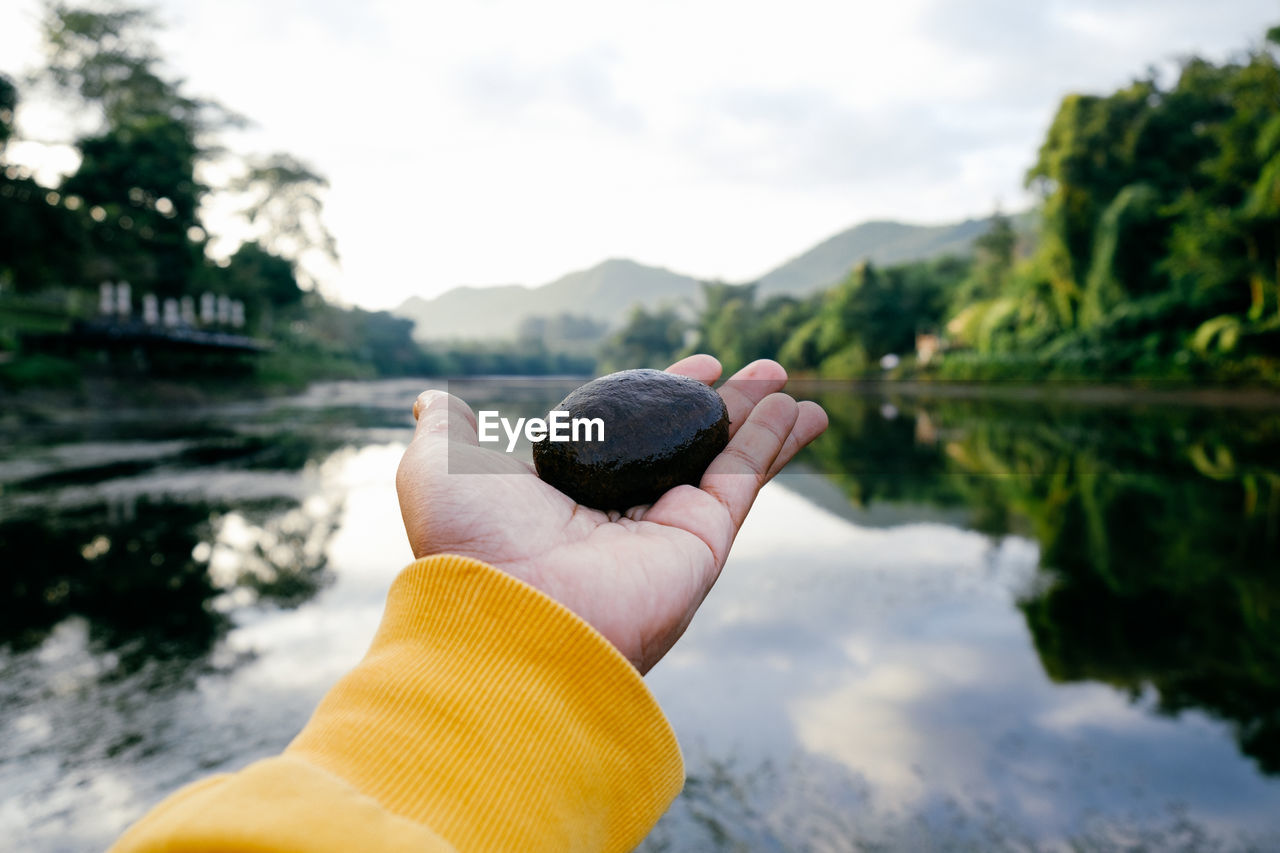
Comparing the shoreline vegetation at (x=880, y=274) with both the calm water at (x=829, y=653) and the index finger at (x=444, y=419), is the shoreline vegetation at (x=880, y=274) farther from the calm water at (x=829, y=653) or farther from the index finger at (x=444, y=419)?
the index finger at (x=444, y=419)

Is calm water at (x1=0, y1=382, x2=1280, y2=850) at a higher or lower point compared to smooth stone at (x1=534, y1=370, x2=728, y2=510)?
lower

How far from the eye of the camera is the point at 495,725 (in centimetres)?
147

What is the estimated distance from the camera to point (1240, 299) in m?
32.4

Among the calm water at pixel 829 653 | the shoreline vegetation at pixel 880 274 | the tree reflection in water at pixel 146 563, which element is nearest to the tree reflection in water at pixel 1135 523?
the calm water at pixel 829 653

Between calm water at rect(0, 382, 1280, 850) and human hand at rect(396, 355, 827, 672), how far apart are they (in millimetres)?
5223

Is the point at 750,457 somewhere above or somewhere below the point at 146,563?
above

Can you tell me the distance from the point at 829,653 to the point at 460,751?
8.90m

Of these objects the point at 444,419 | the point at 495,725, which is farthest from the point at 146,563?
the point at 495,725

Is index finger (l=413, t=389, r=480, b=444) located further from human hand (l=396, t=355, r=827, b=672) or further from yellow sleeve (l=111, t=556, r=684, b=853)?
yellow sleeve (l=111, t=556, r=684, b=853)

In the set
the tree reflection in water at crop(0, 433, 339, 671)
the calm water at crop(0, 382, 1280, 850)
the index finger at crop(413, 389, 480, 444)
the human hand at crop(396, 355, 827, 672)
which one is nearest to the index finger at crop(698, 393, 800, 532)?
the human hand at crop(396, 355, 827, 672)

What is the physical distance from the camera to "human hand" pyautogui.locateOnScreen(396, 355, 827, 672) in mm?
2123

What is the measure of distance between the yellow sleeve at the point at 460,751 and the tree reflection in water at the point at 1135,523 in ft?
29.1

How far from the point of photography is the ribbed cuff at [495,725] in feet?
4.30

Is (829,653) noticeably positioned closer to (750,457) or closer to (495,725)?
(750,457)
